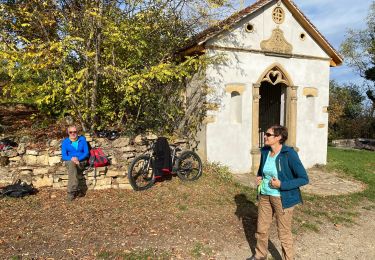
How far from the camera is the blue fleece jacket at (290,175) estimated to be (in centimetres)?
378

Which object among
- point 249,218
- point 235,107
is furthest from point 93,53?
point 235,107

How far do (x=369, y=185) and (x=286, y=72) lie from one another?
436 centimetres

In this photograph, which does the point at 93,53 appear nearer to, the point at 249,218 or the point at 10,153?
the point at 10,153

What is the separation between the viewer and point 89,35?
7.30 m

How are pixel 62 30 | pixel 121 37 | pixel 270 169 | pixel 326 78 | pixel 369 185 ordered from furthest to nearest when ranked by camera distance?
pixel 326 78 → pixel 369 185 → pixel 62 30 → pixel 121 37 → pixel 270 169

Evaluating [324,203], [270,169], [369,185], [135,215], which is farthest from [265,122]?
[270,169]

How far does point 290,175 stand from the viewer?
3865 mm

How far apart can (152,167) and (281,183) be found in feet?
14.1

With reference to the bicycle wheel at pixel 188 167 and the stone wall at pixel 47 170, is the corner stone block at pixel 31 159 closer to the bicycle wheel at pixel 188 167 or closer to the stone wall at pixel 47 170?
the stone wall at pixel 47 170

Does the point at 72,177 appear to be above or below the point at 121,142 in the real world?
below

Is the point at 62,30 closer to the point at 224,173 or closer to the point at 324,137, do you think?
the point at 224,173

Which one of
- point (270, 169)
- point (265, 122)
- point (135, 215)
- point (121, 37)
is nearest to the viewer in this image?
point (270, 169)

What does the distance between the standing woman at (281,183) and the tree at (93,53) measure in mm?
3587

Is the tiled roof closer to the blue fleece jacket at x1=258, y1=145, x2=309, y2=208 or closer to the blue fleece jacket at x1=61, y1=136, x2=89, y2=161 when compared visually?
the blue fleece jacket at x1=61, y1=136, x2=89, y2=161
